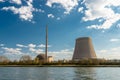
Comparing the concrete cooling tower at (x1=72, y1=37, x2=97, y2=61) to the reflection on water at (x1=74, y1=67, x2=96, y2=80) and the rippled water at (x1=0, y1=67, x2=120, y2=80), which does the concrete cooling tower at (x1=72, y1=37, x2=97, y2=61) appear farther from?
the reflection on water at (x1=74, y1=67, x2=96, y2=80)

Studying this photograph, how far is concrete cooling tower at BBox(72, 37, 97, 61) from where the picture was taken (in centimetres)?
10706

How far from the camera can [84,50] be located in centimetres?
10738

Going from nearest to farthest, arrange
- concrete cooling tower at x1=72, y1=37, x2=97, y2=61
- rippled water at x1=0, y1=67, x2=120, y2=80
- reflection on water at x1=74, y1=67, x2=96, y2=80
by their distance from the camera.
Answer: reflection on water at x1=74, y1=67, x2=96, y2=80, rippled water at x1=0, y1=67, x2=120, y2=80, concrete cooling tower at x1=72, y1=37, x2=97, y2=61

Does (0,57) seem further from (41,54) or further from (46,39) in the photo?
(46,39)

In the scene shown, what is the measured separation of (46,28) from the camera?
114375mm

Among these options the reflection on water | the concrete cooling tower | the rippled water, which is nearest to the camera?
the reflection on water

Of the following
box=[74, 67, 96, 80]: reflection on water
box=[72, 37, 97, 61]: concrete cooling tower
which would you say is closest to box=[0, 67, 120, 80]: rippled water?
box=[74, 67, 96, 80]: reflection on water

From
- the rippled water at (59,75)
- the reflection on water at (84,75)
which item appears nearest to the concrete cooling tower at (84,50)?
the rippled water at (59,75)

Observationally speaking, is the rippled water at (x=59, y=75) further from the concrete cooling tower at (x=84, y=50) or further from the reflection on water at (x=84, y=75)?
the concrete cooling tower at (x=84, y=50)

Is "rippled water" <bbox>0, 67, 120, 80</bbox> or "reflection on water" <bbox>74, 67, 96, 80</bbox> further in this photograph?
"rippled water" <bbox>0, 67, 120, 80</bbox>

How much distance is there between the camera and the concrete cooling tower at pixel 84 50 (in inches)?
4215

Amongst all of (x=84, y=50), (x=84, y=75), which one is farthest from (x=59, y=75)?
(x=84, y=50)

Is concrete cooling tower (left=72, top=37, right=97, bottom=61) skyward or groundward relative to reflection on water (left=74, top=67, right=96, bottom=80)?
skyward

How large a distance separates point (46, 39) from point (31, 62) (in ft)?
45.9
